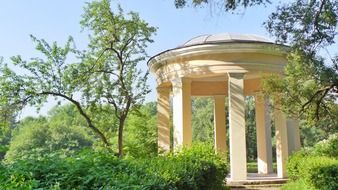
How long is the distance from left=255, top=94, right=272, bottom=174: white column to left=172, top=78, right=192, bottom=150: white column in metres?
4.65

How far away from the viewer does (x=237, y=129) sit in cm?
1466

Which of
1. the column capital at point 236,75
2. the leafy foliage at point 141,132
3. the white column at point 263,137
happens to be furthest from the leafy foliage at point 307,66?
the leafy foliage at point 141,132

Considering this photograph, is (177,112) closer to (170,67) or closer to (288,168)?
(170,67)

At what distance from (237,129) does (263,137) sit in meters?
5.23

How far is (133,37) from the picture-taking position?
19.2 meters

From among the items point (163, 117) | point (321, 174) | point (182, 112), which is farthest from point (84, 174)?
point (163, 117)

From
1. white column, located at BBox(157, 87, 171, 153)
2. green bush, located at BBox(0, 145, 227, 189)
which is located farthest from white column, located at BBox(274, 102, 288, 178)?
green bush, located at BBox(0, 145, 227, 189)

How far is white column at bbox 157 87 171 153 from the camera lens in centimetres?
1797

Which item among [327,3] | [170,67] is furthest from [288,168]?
[327,3]

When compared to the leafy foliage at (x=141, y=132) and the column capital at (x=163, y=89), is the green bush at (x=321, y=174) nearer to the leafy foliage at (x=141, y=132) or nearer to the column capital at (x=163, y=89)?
the column capital at (x=163, y=89)

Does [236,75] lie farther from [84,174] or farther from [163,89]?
[84,174]

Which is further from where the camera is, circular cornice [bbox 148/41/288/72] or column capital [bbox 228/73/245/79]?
column capital [bbox 228/73/245/79]

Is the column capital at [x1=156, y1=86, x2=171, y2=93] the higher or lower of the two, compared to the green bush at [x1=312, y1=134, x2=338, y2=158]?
higher

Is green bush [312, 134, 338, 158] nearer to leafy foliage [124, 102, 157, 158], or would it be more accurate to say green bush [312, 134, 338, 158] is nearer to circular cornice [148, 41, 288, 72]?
circular cornice [148, 41, 288, 72]
